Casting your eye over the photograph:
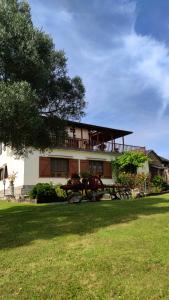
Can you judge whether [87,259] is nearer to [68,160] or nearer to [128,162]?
[68,160]

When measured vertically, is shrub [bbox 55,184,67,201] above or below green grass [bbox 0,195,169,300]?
above

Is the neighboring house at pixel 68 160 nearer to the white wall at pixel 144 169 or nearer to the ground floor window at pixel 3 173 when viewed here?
the ground floor window at pixel 3 173

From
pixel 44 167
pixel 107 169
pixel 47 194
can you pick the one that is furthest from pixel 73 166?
pixel 47 194

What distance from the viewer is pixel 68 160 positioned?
2934 cm

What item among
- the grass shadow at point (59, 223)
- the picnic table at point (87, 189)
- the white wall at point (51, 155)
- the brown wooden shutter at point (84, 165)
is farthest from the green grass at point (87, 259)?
the brown wooden shutter at point (84, 165)

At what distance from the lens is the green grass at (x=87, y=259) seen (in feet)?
18.8

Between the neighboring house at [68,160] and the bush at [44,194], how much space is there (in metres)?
4.88

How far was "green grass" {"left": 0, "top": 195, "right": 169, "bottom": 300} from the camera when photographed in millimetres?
5719

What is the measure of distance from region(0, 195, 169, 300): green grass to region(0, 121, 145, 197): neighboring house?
15.8 m

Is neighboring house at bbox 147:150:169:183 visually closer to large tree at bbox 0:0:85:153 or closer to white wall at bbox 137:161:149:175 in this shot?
white wall at bbox 137:161:149:175

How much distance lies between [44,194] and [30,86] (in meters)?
9.91

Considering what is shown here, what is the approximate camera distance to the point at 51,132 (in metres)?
14.6

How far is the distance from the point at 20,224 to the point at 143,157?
69.1 ft

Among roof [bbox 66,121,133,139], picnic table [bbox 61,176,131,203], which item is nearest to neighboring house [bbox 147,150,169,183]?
roof [bbox 66,121,133,139]
